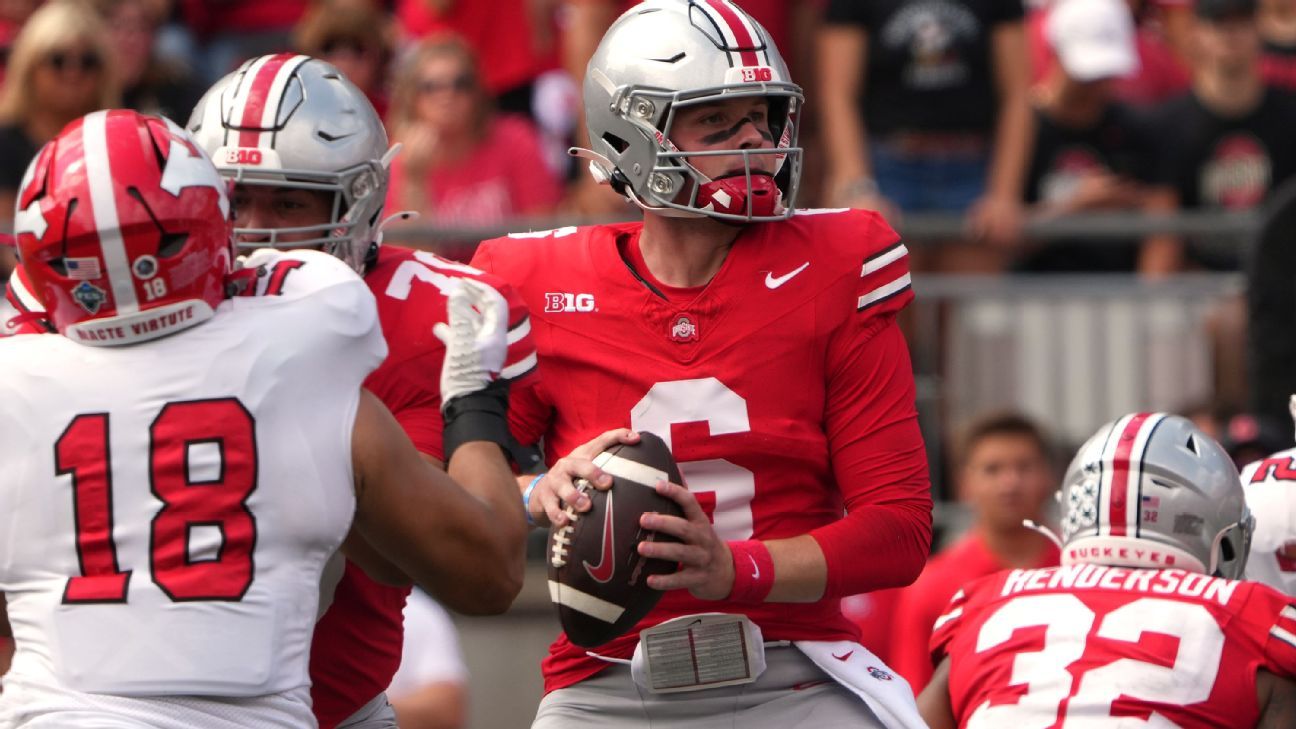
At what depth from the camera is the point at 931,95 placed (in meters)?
8.51

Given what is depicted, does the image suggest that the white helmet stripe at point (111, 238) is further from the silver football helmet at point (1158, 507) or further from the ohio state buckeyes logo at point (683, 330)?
the silver football helmet at point (1158, 507)

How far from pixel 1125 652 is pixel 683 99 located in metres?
1.50

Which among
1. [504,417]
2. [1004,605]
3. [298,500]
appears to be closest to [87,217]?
[298,500]

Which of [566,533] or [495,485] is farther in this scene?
[566,533]

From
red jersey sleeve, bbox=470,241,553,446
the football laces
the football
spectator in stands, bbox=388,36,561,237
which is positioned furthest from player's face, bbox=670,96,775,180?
spectator in stands, bbox=388,36,561,237

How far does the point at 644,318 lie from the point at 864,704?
89 centimetres

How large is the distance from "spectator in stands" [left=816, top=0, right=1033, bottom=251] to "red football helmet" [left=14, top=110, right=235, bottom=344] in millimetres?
5144

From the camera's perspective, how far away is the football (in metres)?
3.83

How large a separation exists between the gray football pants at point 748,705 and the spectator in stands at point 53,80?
4.72 metres

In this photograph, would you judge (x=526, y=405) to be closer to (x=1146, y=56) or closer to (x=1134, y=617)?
(x=1134, y=617)

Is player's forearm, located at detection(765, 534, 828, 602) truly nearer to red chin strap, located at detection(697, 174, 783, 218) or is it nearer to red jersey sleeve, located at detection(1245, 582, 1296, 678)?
red chin strap, located at detection(697, 174, 783, 218)

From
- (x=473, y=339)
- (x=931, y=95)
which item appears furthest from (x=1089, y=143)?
(x=473, y=339)

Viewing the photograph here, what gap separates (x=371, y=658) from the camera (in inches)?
169

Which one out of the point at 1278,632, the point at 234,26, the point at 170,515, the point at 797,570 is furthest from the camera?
the point at 234,26
